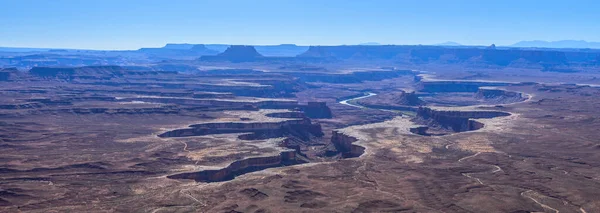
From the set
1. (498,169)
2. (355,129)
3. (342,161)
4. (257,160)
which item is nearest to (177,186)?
(257,160)

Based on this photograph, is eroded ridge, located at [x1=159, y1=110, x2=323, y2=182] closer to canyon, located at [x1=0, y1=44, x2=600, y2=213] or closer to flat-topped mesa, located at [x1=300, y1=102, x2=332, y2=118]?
canyon, located at [x1=0, y1=44, x2=600, y2=213]

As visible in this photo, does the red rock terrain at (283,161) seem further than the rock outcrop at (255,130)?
No

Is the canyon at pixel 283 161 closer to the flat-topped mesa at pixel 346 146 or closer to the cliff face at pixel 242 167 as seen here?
the cliff face at pixel 242 167

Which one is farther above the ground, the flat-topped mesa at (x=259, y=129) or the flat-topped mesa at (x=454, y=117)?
the flat-topped mesa at (x=259, y=129)

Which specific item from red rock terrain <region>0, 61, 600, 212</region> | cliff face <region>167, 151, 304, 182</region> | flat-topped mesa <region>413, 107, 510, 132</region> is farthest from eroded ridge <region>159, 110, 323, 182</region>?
flat-topped mesa <region>413, 107, 510, 132</region>

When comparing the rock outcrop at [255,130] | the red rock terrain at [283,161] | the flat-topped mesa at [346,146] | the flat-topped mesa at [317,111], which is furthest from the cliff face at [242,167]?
the flat-topped mesa at [317,111]

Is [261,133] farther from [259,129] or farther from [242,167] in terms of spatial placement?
[242,167]

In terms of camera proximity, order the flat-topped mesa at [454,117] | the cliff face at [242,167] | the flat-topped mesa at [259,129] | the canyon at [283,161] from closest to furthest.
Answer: the canyon at [283,161], the cliff face at [242,167], the flat-topped mesa at [259,129], the flat-topped mesa at [454,117]

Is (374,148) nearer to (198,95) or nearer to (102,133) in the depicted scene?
(102,133)
